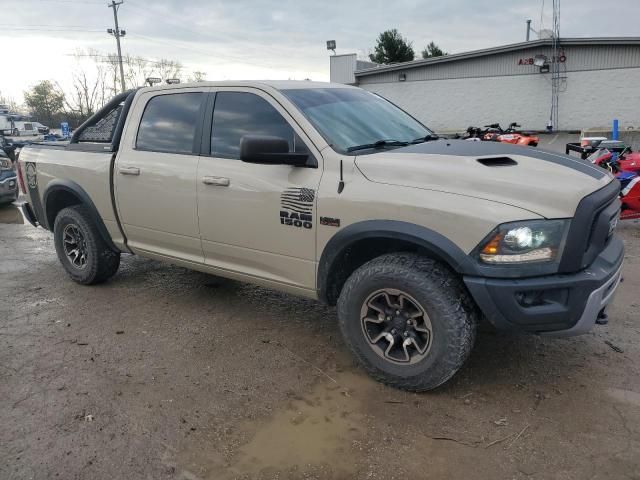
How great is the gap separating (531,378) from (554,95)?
25414 mm

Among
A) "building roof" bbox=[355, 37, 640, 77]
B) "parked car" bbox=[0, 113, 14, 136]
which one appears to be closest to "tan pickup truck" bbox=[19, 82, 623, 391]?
"parked car" bbox=[0, 113, 14, 136]

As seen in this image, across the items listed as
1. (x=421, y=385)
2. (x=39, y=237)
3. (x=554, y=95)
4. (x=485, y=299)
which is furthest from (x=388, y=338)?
(x=554, y=95)

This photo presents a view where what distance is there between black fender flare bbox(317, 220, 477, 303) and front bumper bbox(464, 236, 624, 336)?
0.13 meters

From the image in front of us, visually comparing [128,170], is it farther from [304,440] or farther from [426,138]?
[304,440]

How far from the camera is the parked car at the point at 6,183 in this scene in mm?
10375

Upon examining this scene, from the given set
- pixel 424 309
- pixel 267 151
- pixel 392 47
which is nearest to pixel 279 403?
pixel 424 309

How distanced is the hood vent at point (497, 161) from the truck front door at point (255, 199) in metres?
1.00

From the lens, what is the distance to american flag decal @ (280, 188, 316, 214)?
3.44 m

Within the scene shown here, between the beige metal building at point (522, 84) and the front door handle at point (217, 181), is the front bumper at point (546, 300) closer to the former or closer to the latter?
the front door handle at point (217, 181)

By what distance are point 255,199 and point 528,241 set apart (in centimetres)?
180

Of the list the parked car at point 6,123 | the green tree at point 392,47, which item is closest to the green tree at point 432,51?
the green tree at point 392,47

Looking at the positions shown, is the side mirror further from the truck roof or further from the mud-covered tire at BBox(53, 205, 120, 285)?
the mud-covered tire at BBox(53, 205, 120, 285)

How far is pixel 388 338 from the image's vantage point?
3.28 meters

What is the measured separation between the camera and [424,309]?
305 cm
